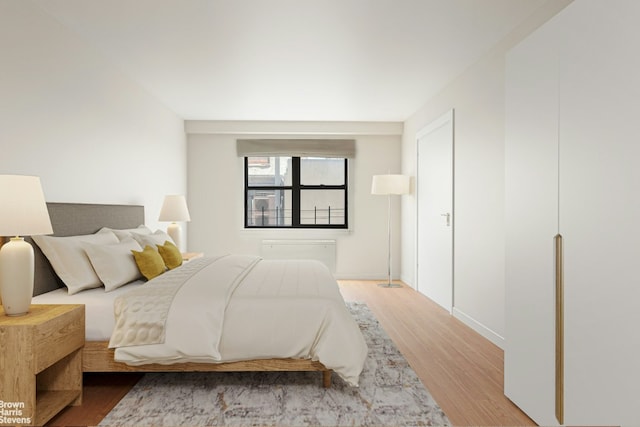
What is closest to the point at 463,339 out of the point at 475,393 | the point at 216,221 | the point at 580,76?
the point at 475,393

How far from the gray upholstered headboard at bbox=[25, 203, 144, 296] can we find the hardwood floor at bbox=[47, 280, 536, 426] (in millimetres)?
748

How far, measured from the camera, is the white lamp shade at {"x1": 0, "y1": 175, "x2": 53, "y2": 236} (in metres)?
2.07

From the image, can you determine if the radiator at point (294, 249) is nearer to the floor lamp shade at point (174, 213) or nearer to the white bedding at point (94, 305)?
the floor lamp shade at point (174, 213)

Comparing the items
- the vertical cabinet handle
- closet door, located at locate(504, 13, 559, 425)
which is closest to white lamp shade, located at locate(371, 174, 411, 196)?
closet door, located at locate(504, 13, 559, 425)

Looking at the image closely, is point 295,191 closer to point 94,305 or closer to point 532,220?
point 94,305

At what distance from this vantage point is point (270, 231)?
21.5 ft

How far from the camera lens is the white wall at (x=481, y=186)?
3383 mm

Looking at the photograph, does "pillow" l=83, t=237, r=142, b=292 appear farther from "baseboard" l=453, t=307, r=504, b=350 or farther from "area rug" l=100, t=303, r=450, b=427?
"baseboard" l=453, t=307, r=504, b=350

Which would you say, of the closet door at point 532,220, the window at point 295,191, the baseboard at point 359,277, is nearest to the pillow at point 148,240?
the window at point 295,191

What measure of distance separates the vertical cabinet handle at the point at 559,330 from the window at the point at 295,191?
4.79 m

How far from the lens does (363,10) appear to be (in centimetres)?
289

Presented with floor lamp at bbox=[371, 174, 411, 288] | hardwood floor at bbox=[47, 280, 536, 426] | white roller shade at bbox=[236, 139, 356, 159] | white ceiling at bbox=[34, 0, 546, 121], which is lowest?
hardwood floor at bbox=[47, 280, 536, 426]

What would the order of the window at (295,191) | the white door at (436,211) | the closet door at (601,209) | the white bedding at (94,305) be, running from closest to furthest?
the closet door at (601,209) → the white bedding at (94,305) → the white door at (436,211) → the window at (295,191)

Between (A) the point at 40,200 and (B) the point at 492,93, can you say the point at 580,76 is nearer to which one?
(B) the point at 492,93
